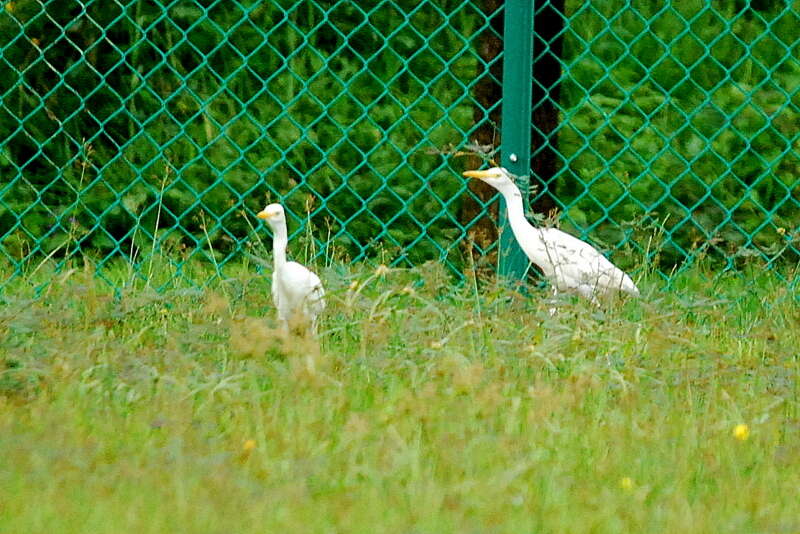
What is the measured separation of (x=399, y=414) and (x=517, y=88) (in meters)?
1.45

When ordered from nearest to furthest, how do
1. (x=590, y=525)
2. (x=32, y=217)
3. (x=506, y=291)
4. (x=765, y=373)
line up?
(x=590, y=525) < (x=765, y=373) < (x=506, y=291) < (x=32, y=217)

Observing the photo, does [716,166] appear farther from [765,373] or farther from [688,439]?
[688,439]

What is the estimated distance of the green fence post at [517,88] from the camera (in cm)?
402

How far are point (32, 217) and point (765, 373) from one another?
3201mm

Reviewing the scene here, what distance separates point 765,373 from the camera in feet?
10.9

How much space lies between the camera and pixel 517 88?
13.3 ft

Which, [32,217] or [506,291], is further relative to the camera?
[32,217]

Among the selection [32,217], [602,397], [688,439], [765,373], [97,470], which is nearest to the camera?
[97,470]

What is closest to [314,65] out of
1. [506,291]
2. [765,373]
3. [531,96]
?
[531,96]

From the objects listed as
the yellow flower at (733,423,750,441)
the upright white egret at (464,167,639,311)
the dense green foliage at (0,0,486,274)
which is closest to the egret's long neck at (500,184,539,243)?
the upright white egret at (464,167,639,311)

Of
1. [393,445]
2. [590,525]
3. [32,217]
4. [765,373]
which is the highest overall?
[765,373]

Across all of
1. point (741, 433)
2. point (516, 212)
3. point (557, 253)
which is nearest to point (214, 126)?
point (516, 212)

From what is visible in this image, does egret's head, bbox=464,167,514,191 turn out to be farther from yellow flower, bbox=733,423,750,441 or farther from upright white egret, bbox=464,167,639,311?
yellow flower, bbox=733,423,750,441

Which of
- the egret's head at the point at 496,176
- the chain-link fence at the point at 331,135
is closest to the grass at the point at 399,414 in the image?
the egret's head at the point at 496,176
